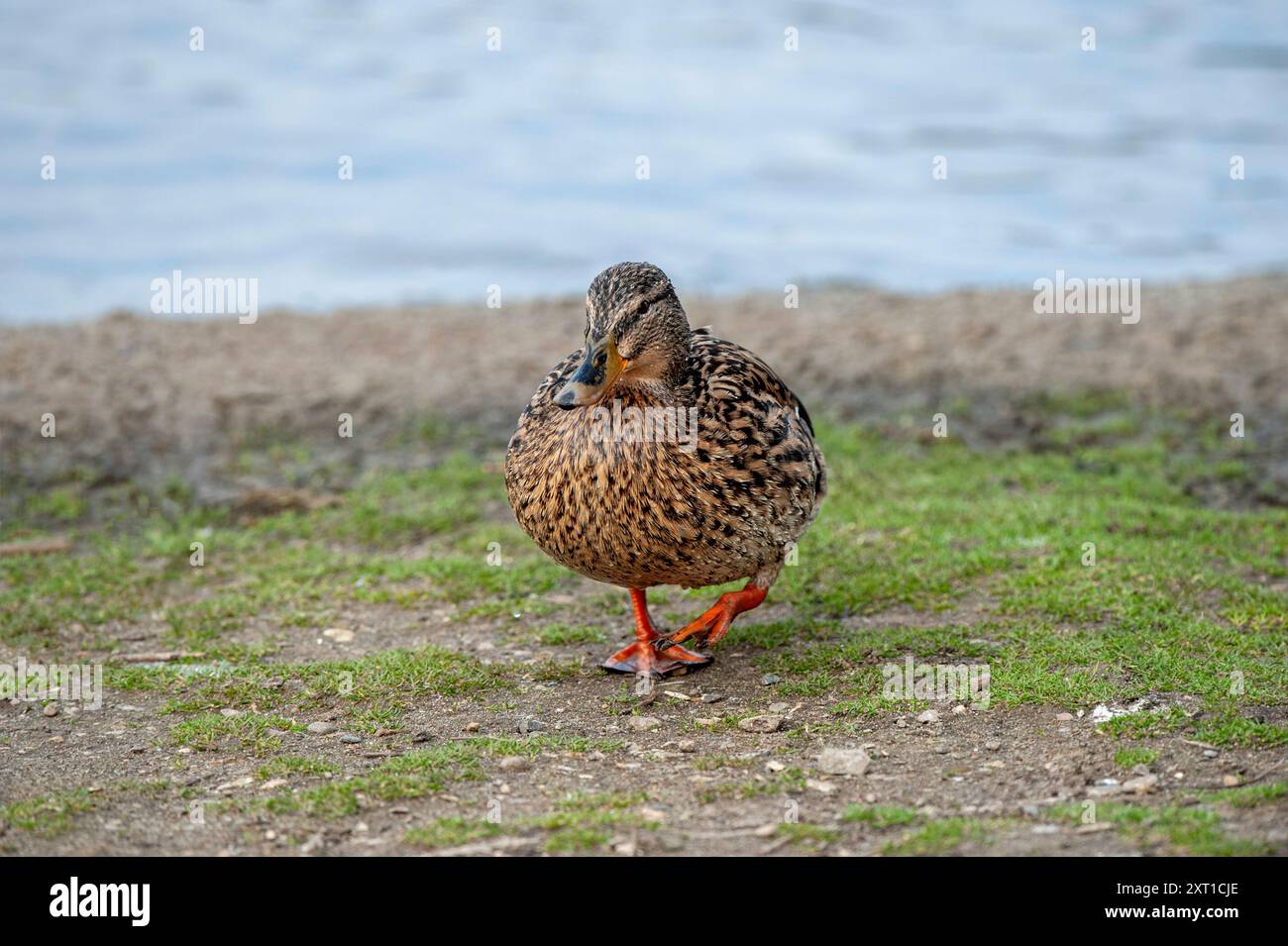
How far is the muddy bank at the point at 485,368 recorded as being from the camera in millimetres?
10047

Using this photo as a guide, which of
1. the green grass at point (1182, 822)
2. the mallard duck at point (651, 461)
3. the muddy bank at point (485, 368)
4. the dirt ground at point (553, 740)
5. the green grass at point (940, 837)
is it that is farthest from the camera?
the muddy bank at point (485, 368)

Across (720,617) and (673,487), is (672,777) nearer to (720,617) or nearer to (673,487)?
(673,487)

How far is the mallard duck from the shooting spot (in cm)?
577

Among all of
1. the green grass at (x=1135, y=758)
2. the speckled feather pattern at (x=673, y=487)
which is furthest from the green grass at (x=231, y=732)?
the green grass at (x=1135, y=758)

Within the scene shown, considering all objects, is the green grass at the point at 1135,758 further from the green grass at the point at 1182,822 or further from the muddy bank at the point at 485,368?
the muddy bank at the point at 485,368

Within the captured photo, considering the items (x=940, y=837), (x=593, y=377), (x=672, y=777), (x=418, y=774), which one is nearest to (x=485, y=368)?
(x=593, y=377)

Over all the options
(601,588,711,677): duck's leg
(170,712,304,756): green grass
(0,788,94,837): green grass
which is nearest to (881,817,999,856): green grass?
(601,588,711,677): duck's leg

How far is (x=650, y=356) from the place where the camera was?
5871 millimetres

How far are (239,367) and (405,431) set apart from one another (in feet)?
6.39

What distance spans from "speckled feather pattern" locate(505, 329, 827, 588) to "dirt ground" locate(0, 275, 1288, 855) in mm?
648

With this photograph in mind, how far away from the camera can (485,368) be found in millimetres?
11398

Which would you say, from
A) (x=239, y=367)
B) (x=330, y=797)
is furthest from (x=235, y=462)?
(x=330, y=797)

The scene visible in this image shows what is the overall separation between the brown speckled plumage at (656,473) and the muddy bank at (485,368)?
413cm

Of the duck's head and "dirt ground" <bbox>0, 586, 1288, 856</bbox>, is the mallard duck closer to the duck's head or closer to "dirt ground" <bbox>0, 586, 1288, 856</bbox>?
the duck's head
